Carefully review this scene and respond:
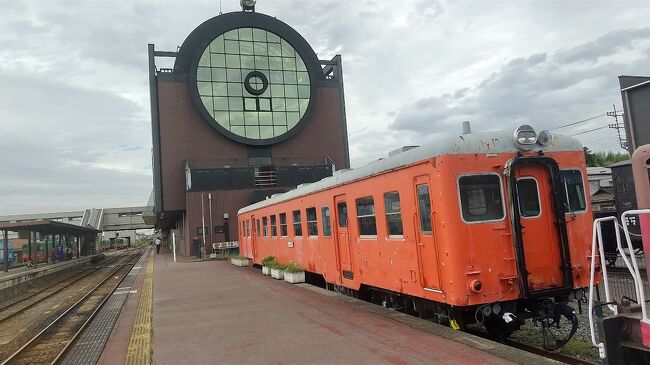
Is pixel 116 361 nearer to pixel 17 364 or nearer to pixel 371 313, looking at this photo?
pixel 17 364

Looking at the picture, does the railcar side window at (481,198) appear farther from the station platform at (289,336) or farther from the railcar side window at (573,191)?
the station platform at (289,336)

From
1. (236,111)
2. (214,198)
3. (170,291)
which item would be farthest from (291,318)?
(236,111)

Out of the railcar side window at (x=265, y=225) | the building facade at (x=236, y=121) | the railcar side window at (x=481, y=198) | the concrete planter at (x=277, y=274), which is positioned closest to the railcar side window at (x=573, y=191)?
the railcar side window at (x=481, y=198)

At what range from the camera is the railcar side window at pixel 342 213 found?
9250mm

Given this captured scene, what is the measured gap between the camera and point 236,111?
3906cm

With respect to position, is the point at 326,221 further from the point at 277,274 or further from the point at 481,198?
the point at 481,198

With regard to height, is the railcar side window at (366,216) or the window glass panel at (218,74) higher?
the window glass panel at (218,74)

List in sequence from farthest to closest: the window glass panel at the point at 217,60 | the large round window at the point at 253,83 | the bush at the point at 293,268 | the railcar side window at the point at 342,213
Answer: the window glass panel at the point at 217,60
the large round window at the point at 253,83
the bush at the point at 293,268
the railcar side window at the point at 342,213

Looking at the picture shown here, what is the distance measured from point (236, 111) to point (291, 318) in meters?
32.8

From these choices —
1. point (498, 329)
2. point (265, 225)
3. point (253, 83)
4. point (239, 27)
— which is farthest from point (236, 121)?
point (498, 329)

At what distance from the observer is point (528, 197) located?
6172 mm

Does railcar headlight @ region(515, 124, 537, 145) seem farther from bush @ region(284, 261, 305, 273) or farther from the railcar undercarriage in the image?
bush @ region(284, 261, 305, 273)

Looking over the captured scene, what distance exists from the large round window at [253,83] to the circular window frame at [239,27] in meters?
0.31

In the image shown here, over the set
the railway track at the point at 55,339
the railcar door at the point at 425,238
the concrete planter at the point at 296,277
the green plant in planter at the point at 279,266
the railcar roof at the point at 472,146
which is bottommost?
the railway track at the point at 55,339
